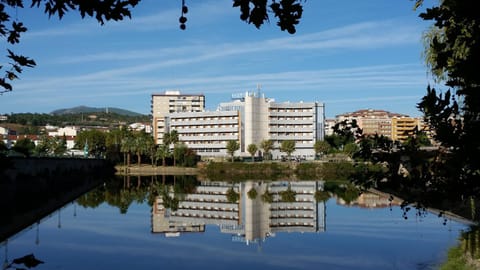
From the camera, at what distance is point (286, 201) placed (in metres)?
51.3

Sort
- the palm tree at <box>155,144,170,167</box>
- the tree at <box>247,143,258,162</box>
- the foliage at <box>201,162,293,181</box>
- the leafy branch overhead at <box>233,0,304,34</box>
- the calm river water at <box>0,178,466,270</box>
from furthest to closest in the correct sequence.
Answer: the tree at <box>247,143,258,162</box>
the palm tree at <box>155,144,170,167</box>
the foliage at <box>201,162,293,181</box>
the calm river water at <box>0,178,466,270</box>
the leafy branch overhead at <box>233,0,304,34</box>

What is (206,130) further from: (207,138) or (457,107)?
(457,107)

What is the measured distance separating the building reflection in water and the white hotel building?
77.2 m

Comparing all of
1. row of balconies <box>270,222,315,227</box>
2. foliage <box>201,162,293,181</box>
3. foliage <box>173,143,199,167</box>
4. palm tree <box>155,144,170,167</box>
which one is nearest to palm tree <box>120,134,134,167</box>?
palm tree <box>155,144,170,167</box>

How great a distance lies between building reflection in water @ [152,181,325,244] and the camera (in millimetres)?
33188

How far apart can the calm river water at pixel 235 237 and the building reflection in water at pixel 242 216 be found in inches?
2.9

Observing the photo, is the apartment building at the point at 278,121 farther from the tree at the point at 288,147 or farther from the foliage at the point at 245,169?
the foliage at the point at 245,169

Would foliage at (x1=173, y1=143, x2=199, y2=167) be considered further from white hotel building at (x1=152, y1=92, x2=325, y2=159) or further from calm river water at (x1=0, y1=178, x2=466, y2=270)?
calm river water at (x1=0, y1=178, x2=466, y2=270)

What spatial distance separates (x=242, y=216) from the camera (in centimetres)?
4056

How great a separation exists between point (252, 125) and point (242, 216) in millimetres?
92697

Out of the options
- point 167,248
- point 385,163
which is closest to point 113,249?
point 167,248

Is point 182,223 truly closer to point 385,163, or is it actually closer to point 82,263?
point 82,263

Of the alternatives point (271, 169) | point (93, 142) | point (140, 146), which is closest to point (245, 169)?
point (271, 169)

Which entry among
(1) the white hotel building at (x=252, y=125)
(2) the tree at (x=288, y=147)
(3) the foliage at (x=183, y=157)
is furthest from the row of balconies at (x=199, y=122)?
(3) the foliage at (x=183, y=157)
